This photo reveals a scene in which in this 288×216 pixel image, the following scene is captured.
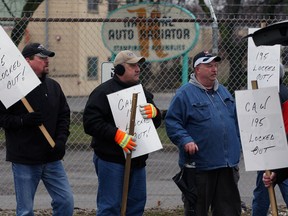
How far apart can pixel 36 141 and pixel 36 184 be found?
16.6 inches

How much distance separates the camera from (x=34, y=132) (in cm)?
727

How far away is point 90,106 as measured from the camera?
724 centimetres

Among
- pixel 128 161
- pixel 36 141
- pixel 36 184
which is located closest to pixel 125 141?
pixel 128 161

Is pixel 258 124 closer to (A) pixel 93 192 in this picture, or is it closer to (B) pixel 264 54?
(B) pixel 264 54

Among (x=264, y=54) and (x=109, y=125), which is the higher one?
(x=264, y=54)

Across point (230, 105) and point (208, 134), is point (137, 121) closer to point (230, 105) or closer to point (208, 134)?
point (208, 134)

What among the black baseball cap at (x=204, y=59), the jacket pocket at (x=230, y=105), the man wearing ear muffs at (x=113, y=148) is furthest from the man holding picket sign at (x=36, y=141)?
the jacket pocket at (x=230, y=105)

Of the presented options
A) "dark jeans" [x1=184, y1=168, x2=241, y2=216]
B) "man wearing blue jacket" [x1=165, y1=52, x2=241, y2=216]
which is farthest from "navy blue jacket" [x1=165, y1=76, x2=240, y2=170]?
"dark jeans" [x1=184, y1=168, x2=241, y2=216]

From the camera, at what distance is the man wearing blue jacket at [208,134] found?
720 centimetres

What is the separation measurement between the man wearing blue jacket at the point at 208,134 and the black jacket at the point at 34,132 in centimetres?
105

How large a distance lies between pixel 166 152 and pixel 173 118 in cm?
664

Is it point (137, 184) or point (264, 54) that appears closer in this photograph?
point (137, 184)

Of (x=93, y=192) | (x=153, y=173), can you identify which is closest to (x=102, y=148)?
(x=93, y=192)

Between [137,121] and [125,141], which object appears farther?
[137,121]
